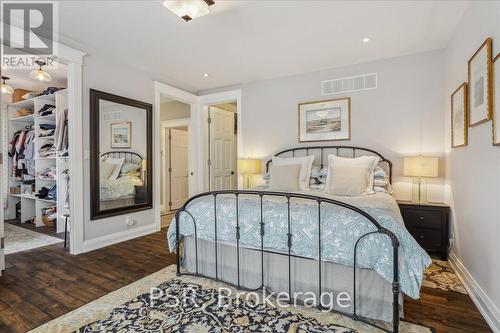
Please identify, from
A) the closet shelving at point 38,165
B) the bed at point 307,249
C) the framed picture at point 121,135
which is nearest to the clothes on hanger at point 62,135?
the closet shelving at point 38,165

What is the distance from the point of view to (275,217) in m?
2.03

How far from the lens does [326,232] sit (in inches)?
72.9

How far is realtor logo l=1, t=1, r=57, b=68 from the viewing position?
7.90 feet

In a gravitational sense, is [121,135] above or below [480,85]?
below

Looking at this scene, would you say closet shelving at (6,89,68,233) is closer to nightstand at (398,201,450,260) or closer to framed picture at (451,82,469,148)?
nightstand at (398,201,450,260)

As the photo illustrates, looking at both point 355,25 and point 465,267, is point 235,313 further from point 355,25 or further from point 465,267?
point 355,25

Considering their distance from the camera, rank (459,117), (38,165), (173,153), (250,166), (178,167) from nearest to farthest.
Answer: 1. (459,117)
2. (250,166)
3. (38,165)
4. (173,153)
5. (178,167)

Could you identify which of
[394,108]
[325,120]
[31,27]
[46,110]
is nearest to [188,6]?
[31,27]

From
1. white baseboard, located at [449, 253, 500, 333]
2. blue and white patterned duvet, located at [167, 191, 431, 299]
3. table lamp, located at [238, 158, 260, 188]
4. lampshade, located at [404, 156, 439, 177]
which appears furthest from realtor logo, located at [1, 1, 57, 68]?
white baseboard, located at [449, 253, 500, 333]

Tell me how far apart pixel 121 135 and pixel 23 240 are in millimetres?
2161

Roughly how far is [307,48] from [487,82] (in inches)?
77.2

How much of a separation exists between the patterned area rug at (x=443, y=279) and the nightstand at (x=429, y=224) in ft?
0.68

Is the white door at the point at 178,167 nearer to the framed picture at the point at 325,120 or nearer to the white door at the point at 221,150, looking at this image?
the white door at the point at 221,150

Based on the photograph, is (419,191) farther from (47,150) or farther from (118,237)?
(47,150)
